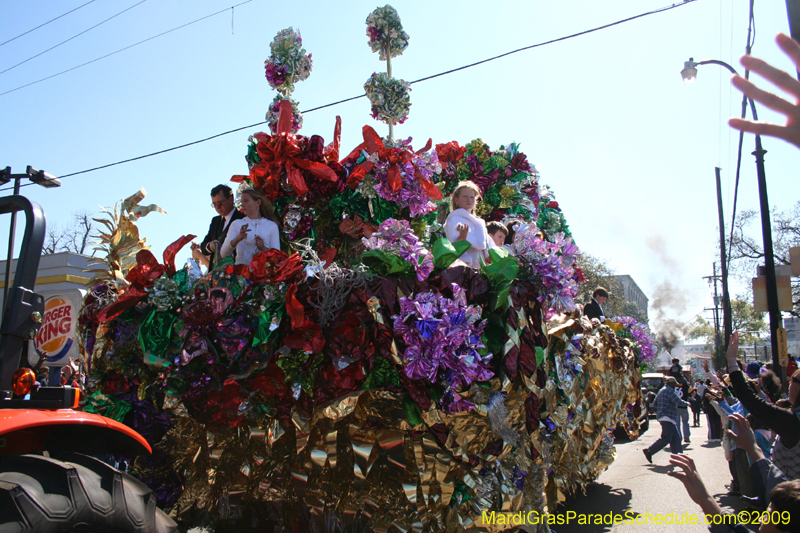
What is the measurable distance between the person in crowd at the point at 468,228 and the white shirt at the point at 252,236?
3.82ft

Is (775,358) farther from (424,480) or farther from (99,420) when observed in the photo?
(99,420)

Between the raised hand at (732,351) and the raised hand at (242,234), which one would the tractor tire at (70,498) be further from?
the raised hand at (732,351)

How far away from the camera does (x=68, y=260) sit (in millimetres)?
14477

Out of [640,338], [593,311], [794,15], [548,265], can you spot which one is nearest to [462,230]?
[548,265]

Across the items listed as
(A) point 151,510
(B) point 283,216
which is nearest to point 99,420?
(A) point 151,510

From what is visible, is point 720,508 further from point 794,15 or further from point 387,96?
point 794,15

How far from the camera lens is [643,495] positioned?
5867 mm

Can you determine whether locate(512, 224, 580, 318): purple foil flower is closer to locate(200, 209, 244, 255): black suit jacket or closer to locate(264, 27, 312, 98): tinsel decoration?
locate(264, 27, 312, 98): tinsel decoration

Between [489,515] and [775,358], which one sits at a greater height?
[775,358]

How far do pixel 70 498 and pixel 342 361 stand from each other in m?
1.27

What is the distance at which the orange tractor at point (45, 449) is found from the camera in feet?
5.61

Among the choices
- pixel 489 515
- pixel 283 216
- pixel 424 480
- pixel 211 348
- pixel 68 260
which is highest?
pixel 68 260

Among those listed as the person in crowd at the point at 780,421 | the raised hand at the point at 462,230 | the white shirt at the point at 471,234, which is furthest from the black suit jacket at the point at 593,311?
the raised hand at the point at 462,230

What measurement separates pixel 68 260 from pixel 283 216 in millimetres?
13474
